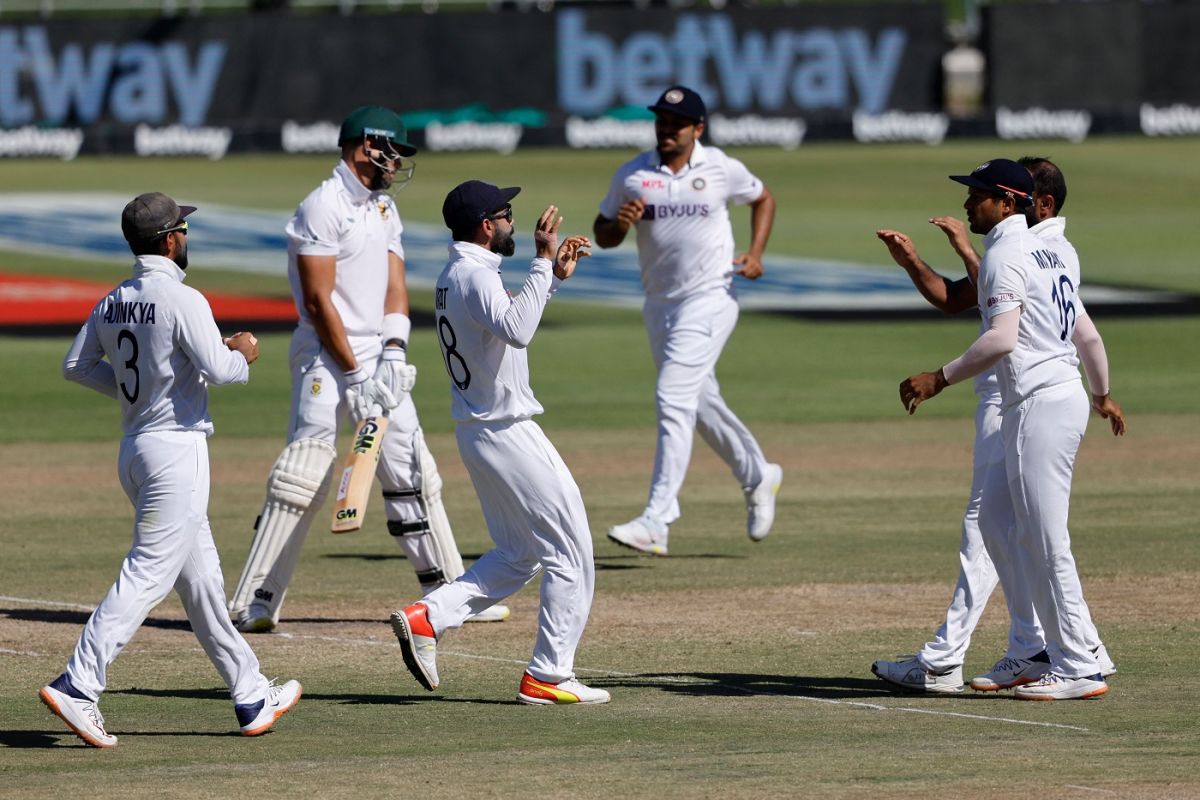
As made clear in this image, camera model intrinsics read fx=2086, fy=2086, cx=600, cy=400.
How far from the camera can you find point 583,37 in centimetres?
4038

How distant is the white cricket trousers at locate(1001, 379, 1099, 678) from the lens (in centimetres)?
845

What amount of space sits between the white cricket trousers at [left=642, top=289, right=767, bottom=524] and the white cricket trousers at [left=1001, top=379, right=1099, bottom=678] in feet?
13.7

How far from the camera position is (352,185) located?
35.1 ft

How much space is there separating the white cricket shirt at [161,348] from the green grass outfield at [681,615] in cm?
126

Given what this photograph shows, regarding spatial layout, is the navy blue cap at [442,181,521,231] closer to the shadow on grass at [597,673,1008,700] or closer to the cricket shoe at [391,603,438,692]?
the cricket shoe at [391,603,438,692]

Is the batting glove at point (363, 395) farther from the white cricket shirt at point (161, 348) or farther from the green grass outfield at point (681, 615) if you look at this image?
the white cricket shirt at point (161, 348)

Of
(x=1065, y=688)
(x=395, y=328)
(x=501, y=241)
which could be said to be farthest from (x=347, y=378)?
(x=1065, y=688)

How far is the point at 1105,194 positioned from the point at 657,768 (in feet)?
113

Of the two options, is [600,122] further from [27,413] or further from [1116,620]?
[1116,620]

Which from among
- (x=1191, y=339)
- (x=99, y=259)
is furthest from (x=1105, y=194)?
(x=99, y=259)

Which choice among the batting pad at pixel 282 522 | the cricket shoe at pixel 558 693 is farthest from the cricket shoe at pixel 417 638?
the batting pad at pixel 282 522

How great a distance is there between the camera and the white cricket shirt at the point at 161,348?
7.87 m

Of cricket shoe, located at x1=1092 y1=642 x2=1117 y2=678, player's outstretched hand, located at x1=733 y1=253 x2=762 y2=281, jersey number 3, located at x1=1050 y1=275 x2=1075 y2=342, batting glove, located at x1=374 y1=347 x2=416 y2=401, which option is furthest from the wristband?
cricket shoe, located at x1=1092 y1=642 x2=1117 y2=678

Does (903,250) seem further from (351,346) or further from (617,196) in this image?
(617,196)
